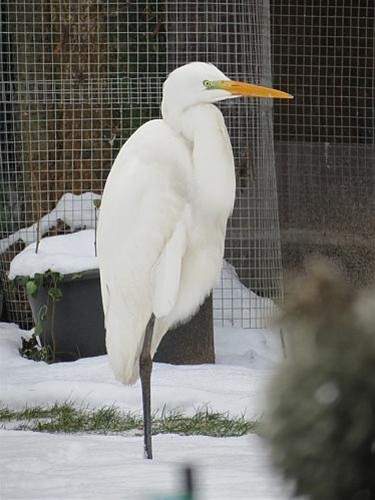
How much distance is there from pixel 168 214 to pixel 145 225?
0.09 metres

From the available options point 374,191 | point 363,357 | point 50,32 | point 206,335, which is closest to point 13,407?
point 206,335

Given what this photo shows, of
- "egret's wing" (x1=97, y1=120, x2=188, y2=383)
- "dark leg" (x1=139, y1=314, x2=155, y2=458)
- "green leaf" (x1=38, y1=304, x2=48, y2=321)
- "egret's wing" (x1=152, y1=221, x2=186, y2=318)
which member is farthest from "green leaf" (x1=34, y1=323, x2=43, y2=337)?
"egret's wing" (x1=152, y1=221, x2=186, y2=318)

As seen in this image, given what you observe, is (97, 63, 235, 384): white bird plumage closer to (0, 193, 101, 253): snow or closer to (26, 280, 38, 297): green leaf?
(26, 280, 38, 297): green leaf

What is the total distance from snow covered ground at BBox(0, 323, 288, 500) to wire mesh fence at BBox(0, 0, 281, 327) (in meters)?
0.55

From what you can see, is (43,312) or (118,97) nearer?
(43,312)

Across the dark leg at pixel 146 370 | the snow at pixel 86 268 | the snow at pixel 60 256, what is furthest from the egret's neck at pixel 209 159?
the snow at pixel 60 256

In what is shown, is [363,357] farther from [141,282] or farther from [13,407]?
[13,407]

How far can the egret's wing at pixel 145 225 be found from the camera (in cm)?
423

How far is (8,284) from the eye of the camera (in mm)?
6883

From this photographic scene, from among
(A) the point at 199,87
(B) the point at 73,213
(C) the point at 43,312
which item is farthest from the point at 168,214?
(B) the point at 73,213

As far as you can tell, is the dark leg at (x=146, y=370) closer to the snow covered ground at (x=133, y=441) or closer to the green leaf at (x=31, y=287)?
the snow covered ground at (x=133, y=441)

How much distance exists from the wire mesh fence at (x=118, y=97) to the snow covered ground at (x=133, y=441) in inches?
21.6

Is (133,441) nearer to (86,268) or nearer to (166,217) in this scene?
(166,217)

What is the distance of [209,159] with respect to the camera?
4.23 metres
